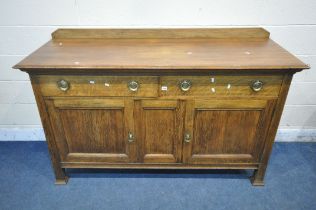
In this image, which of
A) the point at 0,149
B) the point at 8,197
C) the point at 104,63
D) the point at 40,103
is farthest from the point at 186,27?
the point at 0,149

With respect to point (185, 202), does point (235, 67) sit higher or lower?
higher

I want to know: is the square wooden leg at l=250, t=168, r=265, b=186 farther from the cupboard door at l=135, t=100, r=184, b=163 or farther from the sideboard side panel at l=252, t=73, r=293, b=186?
the cupboard door at l=135, t=100, r=184, b=163

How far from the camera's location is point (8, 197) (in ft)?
5.16

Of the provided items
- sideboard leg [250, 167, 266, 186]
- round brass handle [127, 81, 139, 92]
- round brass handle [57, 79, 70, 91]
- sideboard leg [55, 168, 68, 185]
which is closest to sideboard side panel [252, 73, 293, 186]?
sideboard leg [250, 167, 266, 186]

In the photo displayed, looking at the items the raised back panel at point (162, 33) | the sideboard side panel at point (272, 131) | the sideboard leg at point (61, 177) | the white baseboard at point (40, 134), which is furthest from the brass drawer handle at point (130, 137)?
the white baseboard at point (40, 134)

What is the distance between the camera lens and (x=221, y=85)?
129cm

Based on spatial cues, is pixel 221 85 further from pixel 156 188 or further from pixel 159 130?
pixel 156 188

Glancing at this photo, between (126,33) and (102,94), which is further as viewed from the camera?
(126,33)

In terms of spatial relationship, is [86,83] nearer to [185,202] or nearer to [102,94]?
[102,94]

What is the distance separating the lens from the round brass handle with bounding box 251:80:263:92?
128cm

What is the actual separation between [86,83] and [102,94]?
0.10 meters

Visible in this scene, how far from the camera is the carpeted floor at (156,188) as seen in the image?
5.04 ft

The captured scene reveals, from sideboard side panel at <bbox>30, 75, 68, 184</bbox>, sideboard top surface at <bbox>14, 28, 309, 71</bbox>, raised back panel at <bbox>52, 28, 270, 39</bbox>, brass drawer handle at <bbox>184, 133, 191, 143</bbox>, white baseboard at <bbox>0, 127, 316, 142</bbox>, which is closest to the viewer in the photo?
sideboard top surface at <bbox>14, 28, 309, 71</bbox>

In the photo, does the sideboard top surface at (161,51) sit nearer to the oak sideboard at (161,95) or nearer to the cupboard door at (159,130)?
the oak sideboard at (161,95)
